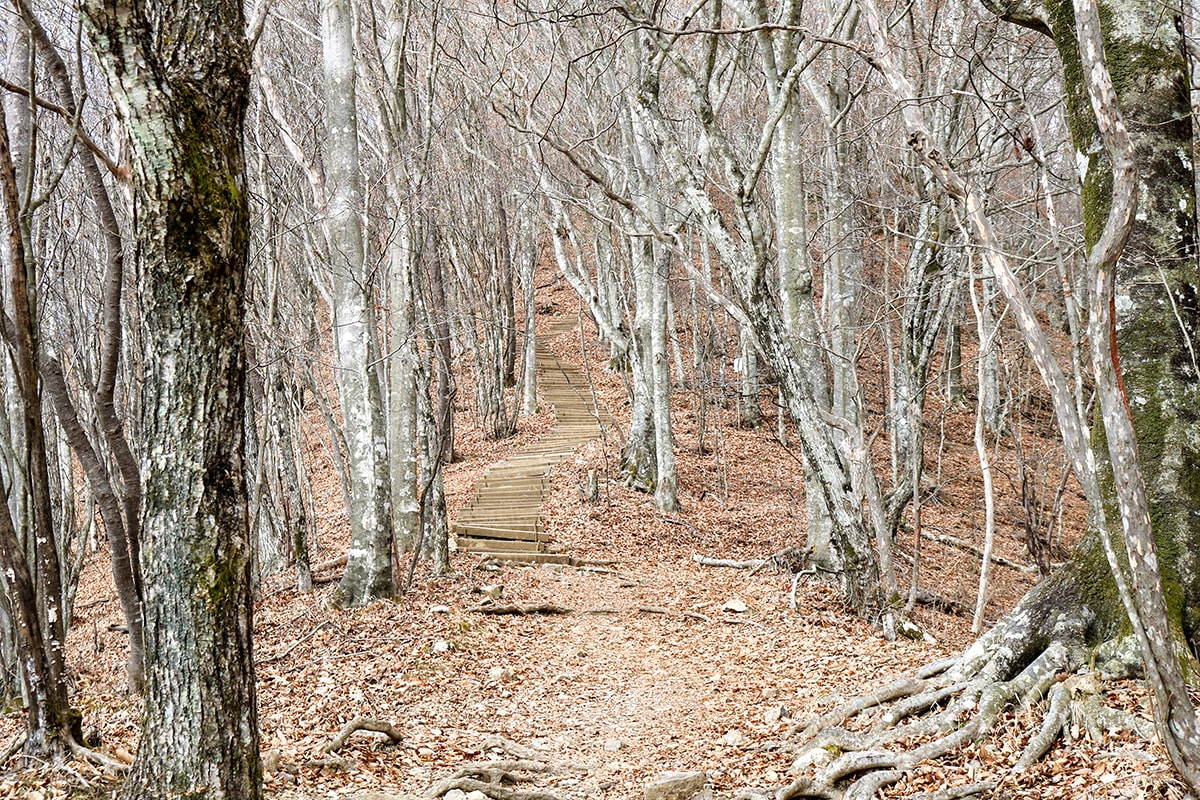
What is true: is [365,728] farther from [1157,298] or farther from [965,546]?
[965,546]

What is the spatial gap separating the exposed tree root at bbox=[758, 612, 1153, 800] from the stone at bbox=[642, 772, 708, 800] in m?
0.34

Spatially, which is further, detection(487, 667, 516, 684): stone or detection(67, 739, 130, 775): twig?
detection(487, 667, 516, 684): stone

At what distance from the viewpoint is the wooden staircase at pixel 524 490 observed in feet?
44.9

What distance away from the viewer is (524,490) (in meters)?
16.2

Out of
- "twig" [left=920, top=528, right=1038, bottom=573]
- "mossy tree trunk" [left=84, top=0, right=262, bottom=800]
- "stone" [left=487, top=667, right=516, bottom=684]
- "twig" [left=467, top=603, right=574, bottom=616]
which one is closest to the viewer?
"mossy tree trunk" [left=84, top=0, right=262, bottom=800]

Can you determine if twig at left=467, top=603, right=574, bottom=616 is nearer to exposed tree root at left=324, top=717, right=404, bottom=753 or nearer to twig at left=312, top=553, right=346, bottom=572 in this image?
twig at left=312, top=553, right=346, bottom=572

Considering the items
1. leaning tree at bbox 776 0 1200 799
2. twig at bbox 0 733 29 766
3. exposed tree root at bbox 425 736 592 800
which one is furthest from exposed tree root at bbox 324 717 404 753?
leaning tree at bbox 776 0 1200 799

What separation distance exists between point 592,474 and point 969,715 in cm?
1138

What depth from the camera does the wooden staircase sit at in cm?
1368

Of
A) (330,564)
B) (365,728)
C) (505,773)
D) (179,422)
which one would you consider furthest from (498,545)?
(179,422)

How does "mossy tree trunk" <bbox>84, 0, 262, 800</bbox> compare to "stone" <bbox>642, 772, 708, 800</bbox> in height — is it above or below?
above

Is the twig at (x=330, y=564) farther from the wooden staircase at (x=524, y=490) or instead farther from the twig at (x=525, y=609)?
the twig at (x=525, y=609)

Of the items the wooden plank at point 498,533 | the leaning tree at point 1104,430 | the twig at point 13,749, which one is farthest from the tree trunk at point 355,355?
the leaning tree at point 1104,430

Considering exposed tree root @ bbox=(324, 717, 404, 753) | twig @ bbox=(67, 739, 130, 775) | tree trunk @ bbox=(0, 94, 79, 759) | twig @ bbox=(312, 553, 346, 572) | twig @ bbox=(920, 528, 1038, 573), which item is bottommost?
twig @ bbox=(920, 528, 1038, 573)
